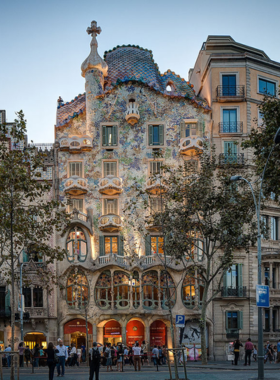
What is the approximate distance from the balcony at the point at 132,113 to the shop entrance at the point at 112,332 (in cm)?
1724

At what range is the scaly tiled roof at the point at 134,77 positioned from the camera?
55281 millimetres

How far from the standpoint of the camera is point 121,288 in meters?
51.4

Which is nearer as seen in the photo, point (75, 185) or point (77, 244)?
point (77, 244)

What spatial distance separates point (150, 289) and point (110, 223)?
249 inches

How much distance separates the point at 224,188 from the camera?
3891 cm

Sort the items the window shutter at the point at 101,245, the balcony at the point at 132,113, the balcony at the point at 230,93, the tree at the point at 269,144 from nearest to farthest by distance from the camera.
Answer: the tree at the point at 269,144 < the window shutter at the point at 101,245 < the balcony at the point at 132,113 < the balcony at the point at 230,93

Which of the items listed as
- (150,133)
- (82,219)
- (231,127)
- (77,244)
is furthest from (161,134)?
(77,244)

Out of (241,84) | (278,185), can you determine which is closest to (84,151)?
(241,84)

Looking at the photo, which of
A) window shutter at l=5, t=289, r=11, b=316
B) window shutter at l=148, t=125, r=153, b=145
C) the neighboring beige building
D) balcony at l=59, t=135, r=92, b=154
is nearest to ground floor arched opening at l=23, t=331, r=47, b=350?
window shutter at l=5, t=289, r=11, b=316

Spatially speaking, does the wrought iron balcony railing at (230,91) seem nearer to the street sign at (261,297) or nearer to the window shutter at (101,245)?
the window shutter at (101,245)

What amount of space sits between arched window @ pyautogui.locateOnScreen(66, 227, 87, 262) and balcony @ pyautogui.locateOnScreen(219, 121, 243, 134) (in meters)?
15.0

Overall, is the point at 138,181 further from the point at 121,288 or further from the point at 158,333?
the point at 158,333

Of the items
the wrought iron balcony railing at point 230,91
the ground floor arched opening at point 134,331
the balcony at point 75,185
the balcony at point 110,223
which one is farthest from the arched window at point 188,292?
the wrought iron balcony railing at point 230,91

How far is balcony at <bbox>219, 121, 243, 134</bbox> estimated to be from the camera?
178ft
